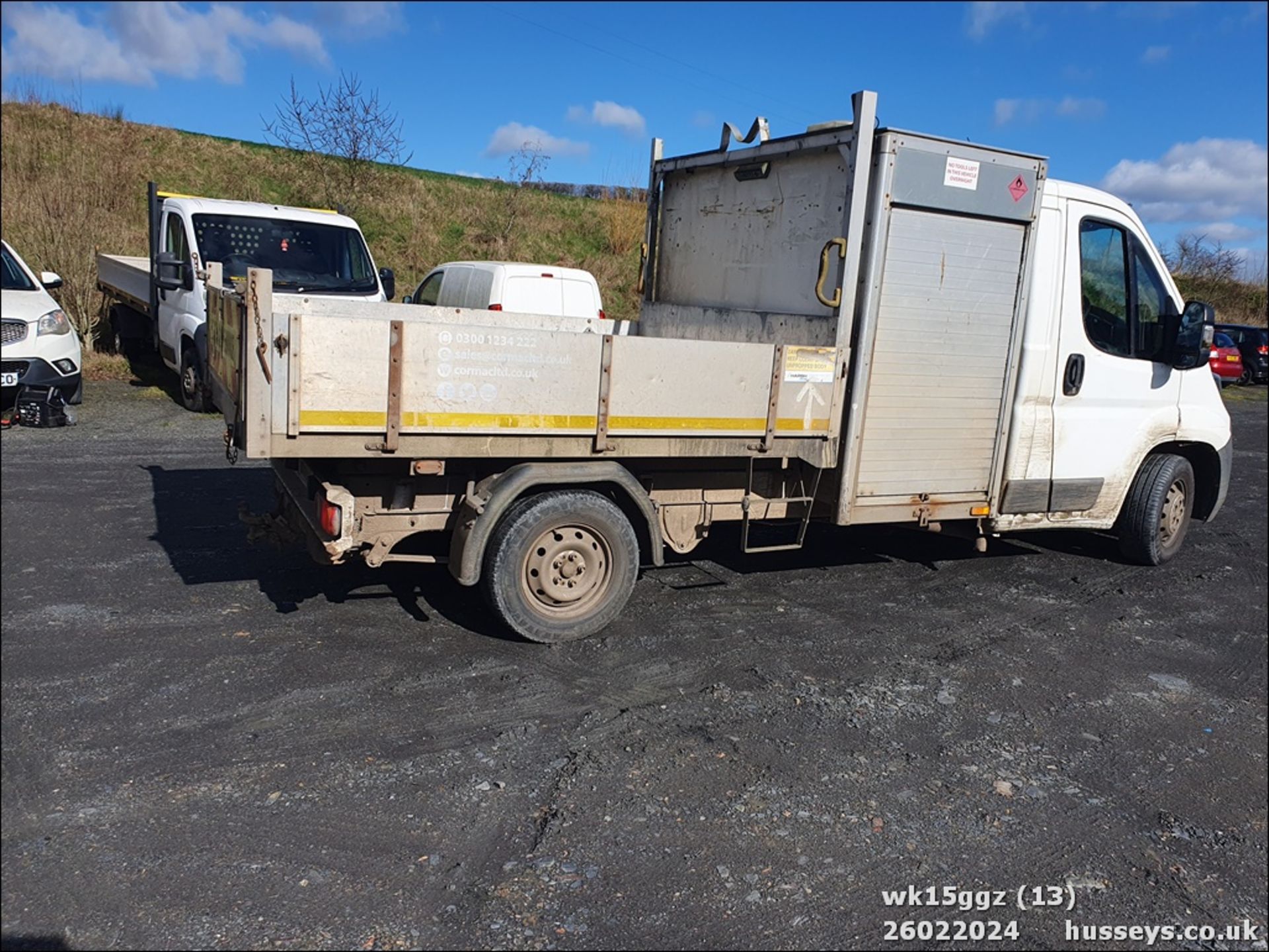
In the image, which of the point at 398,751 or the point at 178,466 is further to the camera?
the point at 178,466

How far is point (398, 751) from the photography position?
3703 mm

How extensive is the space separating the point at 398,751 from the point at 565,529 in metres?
1.54

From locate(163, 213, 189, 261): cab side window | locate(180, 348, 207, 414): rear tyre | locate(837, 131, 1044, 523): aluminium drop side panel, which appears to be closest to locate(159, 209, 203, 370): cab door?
locate(163, 213, 189, 261): cab side window

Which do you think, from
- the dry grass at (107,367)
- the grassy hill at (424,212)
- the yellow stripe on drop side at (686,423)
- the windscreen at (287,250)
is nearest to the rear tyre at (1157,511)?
the yellow stripe on drop side at (686,423)

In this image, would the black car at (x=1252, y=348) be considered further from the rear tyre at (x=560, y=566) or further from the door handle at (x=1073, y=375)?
the rear tyre at (x=560, y=566)

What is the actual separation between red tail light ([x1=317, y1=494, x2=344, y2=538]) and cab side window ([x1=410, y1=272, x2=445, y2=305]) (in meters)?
8.78

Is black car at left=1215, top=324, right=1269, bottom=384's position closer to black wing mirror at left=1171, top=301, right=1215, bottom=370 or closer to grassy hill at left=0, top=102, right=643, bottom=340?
grassy hill at left=0, top=102, right=643, bottom=340

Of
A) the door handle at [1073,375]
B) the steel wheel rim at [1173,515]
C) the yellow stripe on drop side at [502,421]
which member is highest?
the door handle at [1073,375]

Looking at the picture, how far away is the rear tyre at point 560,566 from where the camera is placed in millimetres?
4695

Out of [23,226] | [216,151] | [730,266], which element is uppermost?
[216,151]

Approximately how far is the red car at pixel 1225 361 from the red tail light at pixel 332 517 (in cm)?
2460

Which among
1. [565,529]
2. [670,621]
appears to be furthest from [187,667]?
[670,621]

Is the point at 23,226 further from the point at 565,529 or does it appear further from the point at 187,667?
the point at 565,529

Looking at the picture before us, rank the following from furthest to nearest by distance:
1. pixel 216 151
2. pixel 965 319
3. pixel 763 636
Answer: pixel 216 151
pixel 965 319
pixel 763 636
